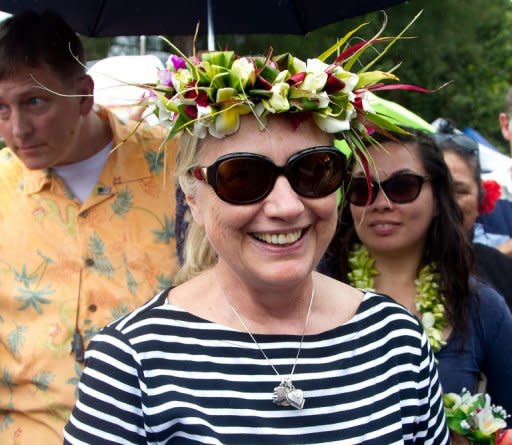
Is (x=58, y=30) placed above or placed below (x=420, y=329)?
above

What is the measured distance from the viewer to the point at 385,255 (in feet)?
10.1

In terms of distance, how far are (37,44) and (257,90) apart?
1409mm

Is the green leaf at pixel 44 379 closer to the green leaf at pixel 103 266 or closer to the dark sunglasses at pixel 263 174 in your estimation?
the green leaf at pixel 103 266

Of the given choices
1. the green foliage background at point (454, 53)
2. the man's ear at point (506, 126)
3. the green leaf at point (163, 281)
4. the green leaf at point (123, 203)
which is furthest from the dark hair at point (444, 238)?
the green foliage background at point (454, 53)

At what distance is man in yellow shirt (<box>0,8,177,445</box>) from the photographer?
2771 mm

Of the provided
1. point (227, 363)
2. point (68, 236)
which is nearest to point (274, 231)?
point (227, 363)

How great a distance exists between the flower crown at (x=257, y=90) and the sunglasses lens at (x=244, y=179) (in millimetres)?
86

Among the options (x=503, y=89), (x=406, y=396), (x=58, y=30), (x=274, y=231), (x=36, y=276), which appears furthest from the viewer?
(x=503, y=89)

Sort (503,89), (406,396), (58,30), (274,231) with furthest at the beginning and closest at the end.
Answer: (503,89) < (58,30) < (406,396) < (274,231)

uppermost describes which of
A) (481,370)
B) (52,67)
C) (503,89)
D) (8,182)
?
(503,89)

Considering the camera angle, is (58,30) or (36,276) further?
(58,30)

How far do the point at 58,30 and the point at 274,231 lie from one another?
1.60 metres

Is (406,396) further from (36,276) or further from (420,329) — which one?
(36,276)

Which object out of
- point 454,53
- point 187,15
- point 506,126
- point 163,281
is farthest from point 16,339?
point 454,53
